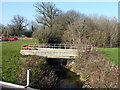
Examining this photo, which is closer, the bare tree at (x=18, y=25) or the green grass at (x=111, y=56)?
the green grass at (x=111, y=56)

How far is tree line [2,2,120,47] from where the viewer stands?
25047mm

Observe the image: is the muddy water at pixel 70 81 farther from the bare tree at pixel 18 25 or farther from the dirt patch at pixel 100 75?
the bare tree at pixel 18 25

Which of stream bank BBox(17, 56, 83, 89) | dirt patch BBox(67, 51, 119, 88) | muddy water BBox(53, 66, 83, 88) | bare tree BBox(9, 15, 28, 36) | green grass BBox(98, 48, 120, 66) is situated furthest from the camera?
bare tree BBox(9, 15, 28, 36)

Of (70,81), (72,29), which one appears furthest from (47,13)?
(70,81)

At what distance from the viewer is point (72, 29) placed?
1032 inches

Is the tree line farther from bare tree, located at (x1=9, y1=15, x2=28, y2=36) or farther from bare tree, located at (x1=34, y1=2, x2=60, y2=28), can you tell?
bare tree, located at (x1=9, y1=15, x2=28, y2=36)

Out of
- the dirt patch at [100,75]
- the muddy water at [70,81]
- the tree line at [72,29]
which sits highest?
the tree line at [72,29]

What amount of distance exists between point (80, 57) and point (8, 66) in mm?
7568

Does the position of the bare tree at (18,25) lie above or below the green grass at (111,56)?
above

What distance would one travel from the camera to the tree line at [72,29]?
25047mm

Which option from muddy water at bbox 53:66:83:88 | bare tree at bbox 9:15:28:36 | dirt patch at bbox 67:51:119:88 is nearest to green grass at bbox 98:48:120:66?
dirt patch at bbox 67:51:119:88

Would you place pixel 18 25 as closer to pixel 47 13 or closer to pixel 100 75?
pixel 47 13

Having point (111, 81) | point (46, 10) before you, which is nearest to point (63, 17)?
point (46, 10)

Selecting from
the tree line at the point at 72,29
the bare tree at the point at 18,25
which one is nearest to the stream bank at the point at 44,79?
the tree line at the point at 72,29
